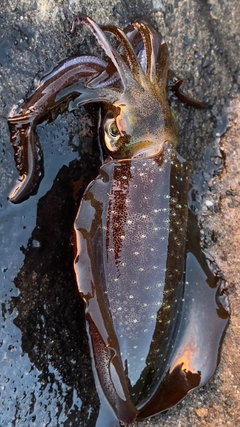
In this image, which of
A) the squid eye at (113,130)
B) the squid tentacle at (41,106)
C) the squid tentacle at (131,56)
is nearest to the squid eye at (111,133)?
the squid eye at (113,130)

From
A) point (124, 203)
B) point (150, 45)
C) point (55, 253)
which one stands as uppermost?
point (150, 45)

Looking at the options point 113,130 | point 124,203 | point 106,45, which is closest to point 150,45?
point 106,45

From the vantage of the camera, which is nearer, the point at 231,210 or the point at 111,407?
the point at 111,407

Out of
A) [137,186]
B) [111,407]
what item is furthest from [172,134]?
[111,407]

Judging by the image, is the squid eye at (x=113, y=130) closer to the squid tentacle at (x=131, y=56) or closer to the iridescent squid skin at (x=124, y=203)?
the iridescent squid skin at (x=124, y=203)

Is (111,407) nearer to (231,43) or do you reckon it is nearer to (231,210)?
(231,210)

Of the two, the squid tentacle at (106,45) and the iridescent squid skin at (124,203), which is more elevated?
the squid tentacle at (106,45)

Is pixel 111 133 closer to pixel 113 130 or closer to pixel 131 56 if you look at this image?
pixel 113 130

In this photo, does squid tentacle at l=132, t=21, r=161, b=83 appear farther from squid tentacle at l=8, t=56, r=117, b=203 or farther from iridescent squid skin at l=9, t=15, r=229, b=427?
squid tentacle at l=8, t=56, r=117, b=203
